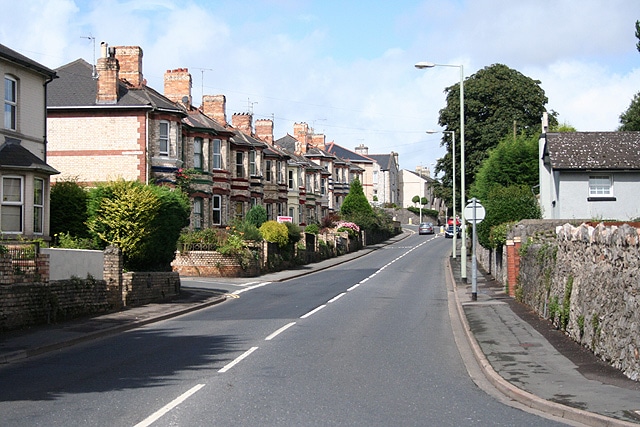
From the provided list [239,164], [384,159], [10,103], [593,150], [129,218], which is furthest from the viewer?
[384,159]

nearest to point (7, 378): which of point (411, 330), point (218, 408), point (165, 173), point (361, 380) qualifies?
point (218, 408)

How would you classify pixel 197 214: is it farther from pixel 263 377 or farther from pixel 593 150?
pixel 263 377

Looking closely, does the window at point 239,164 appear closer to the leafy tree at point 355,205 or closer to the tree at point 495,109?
the tree at point 495,109

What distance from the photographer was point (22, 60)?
26.4m

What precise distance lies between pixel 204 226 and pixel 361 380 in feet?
125

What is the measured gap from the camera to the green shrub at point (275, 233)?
49.0m

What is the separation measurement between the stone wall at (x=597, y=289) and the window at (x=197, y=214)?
30504 mm

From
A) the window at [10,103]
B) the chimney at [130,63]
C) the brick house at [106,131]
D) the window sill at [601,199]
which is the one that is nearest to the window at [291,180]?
the chimney at [130,63]

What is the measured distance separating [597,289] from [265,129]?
60174 mm

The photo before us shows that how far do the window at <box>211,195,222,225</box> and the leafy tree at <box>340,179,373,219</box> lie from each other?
3096cm

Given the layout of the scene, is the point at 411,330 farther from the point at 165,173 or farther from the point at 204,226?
the point at 204,226

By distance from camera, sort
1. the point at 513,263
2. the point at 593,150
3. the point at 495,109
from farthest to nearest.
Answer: the point at 495,109
the point at 593,150
the point at 513,263

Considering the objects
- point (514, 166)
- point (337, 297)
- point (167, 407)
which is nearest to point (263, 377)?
point (167, 407)

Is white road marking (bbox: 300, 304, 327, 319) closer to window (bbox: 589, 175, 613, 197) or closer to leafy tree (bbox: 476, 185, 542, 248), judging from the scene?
leafy tree (bbox: 476, 185, 542, 248)
